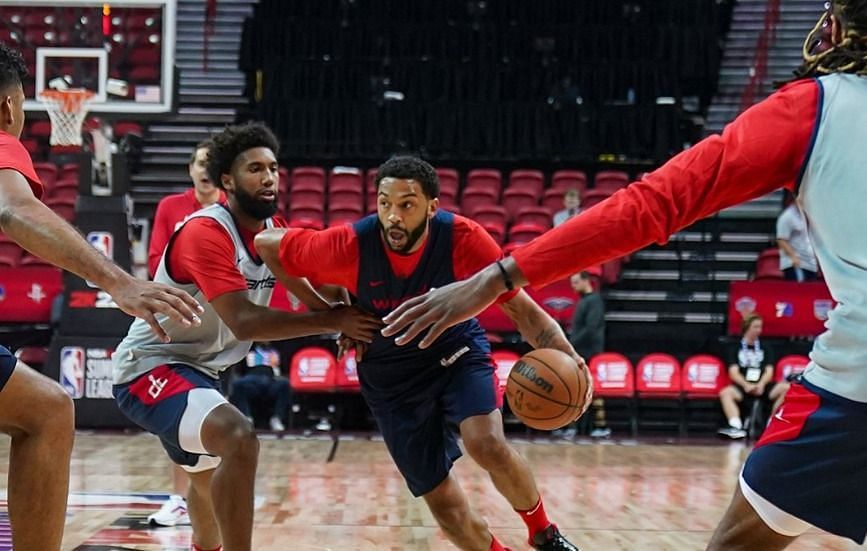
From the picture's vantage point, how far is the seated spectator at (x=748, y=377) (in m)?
10.8

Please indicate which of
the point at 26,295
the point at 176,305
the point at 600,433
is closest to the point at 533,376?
the point at 176,305

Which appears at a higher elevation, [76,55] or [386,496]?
[76,55]

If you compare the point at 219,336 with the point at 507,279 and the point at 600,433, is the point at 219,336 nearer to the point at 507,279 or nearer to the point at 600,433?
the point at 507,279

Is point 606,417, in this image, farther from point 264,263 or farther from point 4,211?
point 4,211

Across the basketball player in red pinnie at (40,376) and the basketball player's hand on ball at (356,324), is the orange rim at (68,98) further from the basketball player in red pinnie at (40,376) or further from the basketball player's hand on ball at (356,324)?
the basketball player in red pinnie at (40,376)

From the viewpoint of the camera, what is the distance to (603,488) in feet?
24.6

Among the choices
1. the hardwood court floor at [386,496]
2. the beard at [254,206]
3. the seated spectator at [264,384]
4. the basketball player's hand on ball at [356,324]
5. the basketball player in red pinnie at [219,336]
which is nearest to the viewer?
the basketball player in red pinnie at [219,336]

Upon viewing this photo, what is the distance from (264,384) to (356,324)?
22.5 feet

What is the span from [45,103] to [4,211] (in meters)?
7.62

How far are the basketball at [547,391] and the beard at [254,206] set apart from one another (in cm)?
126

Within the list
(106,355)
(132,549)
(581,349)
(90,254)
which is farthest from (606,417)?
(90,254)

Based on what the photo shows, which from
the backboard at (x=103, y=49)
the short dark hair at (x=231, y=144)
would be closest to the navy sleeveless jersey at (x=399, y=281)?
the short dark hair at (x=231, y=144)

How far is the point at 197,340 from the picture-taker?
4.20 metres

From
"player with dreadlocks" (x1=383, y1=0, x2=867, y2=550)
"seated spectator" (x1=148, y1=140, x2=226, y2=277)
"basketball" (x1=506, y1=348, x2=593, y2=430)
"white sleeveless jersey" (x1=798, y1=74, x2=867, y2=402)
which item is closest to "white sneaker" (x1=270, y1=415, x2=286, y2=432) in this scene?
"seated spectator" (x1=148, y1=140, x2=226, y2=277)
